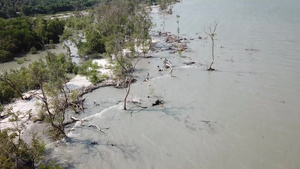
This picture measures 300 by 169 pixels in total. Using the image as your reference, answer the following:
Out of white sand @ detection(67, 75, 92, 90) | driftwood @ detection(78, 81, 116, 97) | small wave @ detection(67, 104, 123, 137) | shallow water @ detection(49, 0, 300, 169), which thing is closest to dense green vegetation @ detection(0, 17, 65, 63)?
white sand @ detection(67, 75, 92, 90)

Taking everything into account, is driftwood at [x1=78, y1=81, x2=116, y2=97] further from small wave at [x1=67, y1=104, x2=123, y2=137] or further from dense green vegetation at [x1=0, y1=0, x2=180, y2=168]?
small wave at [x1=67, y1=104, x2=123, y2=137]

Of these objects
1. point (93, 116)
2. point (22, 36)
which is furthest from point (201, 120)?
point (22, 36)

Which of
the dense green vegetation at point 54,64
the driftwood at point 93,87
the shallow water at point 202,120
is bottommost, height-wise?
the shallow water at point 202,120

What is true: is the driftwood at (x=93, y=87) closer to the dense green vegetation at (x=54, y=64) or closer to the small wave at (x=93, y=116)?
the dense green vegetation at (x=54, y=64)

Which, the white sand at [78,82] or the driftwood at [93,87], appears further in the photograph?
the white sand at [78,82]

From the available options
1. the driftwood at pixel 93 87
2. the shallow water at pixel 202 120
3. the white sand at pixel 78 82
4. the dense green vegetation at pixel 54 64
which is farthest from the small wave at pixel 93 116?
the white sand at pixel 78 82

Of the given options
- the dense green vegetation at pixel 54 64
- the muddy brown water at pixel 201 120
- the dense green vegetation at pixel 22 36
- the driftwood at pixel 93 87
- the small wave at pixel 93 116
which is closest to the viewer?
the dense green vegetation at pixel 54 64

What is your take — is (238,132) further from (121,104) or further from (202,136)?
(121,104)

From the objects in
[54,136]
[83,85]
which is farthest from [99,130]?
[83,85]

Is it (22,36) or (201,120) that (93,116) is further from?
(22,36)
